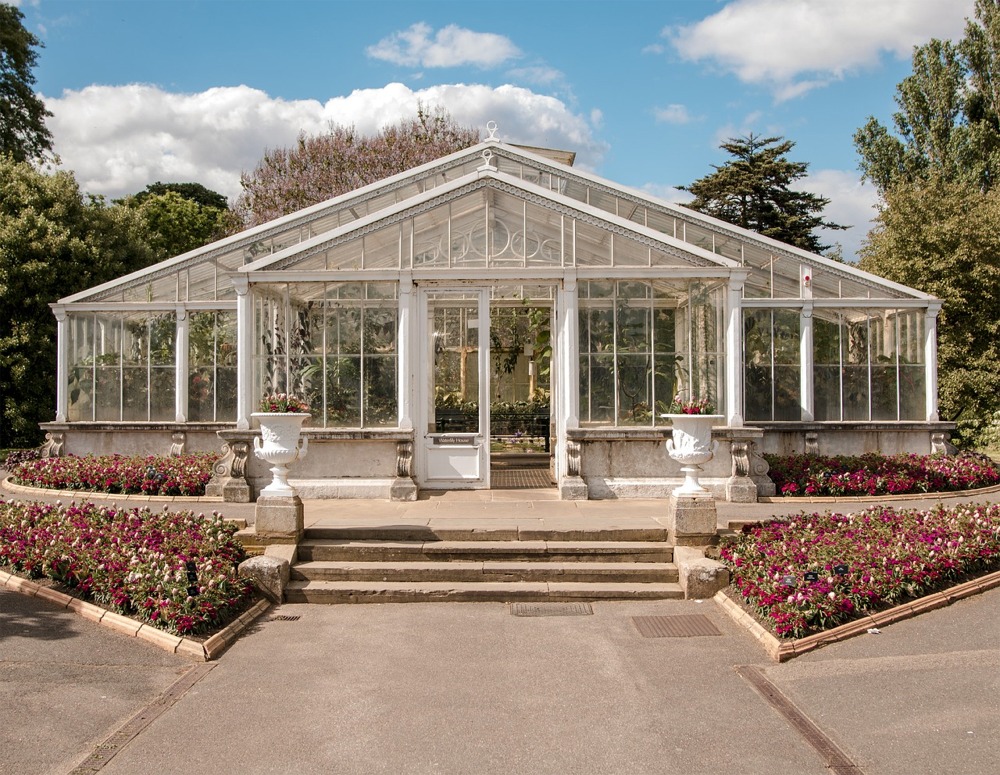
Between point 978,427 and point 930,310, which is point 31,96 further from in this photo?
point 978,427

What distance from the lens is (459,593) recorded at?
24.9 ft

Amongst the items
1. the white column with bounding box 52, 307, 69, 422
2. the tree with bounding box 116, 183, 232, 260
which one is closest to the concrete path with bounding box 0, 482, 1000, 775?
the white column with bounding box 52, 307, 69, 422

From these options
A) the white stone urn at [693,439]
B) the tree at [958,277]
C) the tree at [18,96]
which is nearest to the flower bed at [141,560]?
the white stone urn at [693,439]

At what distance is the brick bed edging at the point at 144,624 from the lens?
6.16 m

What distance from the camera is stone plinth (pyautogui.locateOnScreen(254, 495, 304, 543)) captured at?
323 inches

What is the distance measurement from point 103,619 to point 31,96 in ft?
83.1

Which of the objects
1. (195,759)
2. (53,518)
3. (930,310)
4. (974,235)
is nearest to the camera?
(195,759)

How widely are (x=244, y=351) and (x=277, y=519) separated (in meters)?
3.77

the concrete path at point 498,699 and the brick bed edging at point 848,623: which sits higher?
the brick bed edging at point 848,623

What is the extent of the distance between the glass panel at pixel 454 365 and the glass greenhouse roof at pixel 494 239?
1.04 meters

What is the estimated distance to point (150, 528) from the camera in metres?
8.25

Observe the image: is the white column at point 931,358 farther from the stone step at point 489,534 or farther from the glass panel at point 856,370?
the stone step at point 489,534

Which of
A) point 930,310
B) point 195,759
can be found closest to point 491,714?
point 195,759

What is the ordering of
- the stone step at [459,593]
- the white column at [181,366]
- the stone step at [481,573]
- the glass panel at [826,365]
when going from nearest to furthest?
1. the stone step at [459,593]
2. the stone step at [481,573]
3. the glass panel at [826,365]
4. the white column at [181,366]
